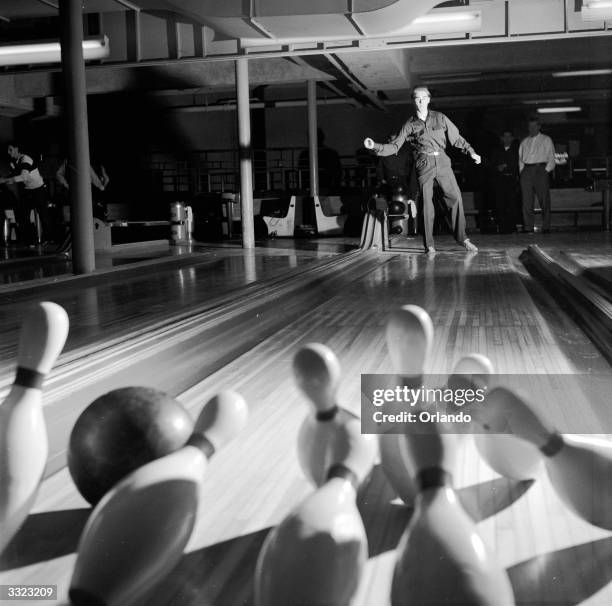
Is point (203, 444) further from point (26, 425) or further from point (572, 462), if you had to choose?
point (572, 462)

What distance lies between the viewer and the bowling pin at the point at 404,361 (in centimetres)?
67

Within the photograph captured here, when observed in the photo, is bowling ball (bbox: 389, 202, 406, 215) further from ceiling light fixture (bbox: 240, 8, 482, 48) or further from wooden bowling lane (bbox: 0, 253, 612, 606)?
wooden bowling lane (bbox: 0, 253, 612, 606)

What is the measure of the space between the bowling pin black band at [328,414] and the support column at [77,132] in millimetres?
3521

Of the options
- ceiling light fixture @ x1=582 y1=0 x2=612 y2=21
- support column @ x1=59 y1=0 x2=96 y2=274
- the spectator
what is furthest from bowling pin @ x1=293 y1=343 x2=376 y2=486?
the spectator

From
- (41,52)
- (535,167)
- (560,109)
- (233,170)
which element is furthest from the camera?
(233,170)

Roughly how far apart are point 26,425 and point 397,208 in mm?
6064

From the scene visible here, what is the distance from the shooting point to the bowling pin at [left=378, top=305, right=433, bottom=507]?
26.5 inches

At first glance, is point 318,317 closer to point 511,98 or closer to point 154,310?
point 154,310

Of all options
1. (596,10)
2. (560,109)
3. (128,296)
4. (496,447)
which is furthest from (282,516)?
(560,109)

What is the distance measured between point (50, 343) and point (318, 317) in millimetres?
1494

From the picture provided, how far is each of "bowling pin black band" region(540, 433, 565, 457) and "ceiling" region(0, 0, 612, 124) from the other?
4.88 metres

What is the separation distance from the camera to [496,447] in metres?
0.82

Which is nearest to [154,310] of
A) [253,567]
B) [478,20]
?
[253,567]

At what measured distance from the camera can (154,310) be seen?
242cm
